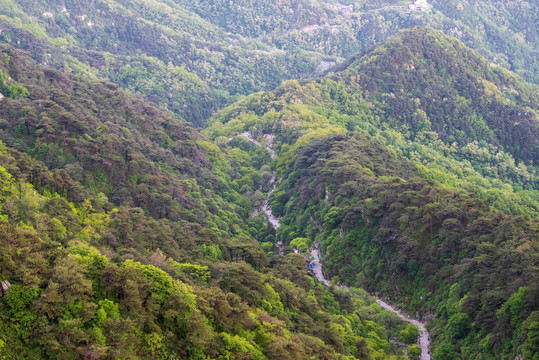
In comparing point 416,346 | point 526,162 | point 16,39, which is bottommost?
point 16,39

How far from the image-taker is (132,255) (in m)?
57.2

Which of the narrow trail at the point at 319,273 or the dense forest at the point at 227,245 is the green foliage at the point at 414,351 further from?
the narrow trail at the point at 319,273

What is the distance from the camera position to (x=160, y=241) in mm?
73750

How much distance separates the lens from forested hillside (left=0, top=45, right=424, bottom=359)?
1708 inches

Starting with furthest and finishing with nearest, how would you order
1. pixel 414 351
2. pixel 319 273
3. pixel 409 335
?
pixel 319 273 → pixel 409 335 → pixel 414 351

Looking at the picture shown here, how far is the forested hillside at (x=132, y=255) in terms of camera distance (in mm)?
43375

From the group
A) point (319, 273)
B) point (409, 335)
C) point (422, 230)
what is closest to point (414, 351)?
point (409, 335)

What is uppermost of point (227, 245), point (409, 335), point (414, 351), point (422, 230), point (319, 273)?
point (422, 230)

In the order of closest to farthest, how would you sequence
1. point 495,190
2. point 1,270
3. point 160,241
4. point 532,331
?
point 1,270 → point 532,331 → point 160,241 → point 495,190

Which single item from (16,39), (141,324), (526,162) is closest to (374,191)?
(141,324)

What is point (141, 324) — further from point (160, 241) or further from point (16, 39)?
point (16, 39)

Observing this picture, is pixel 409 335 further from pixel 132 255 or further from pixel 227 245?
pixel 132 255

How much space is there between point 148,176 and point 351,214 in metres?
37.8

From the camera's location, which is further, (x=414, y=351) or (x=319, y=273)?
(x=319, y=273)
